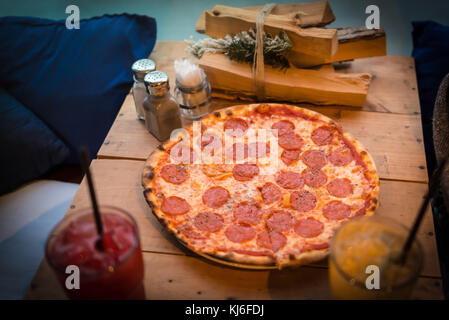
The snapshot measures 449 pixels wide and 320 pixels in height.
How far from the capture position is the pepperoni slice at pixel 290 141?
1874 mm

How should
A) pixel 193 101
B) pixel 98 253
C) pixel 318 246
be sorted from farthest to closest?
pixel 193 101, pixel 318 246, pixel 98 253

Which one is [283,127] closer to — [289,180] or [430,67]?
[289,180]

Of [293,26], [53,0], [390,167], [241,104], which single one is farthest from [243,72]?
[53,0]

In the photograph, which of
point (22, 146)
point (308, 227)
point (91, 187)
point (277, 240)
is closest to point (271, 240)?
point (277, 240)

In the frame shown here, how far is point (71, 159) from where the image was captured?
2598 mm

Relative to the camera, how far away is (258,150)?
1868 millimetres

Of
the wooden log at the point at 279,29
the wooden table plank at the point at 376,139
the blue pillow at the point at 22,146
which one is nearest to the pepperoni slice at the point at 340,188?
the wooden table plank at the point at 376,139

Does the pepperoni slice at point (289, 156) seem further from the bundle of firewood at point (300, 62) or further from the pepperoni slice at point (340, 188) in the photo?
the bundle of firewood at point (300, 62)

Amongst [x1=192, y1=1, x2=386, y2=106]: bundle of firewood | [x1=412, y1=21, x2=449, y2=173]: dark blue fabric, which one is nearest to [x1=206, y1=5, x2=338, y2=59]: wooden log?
[x1=192, y1=1, x2=386, y2=106]: bundle of firewood

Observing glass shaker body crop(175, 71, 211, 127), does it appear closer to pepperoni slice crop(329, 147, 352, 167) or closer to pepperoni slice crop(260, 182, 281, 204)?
pepperoni slice crop(260, 182, 281, 204)

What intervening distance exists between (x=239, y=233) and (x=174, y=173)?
15.9 inches

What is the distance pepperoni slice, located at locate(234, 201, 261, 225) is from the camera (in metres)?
1.58

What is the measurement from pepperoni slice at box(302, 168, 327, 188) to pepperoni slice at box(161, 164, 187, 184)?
0.50 meters

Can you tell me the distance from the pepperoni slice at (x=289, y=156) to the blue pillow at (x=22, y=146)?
1336mm
